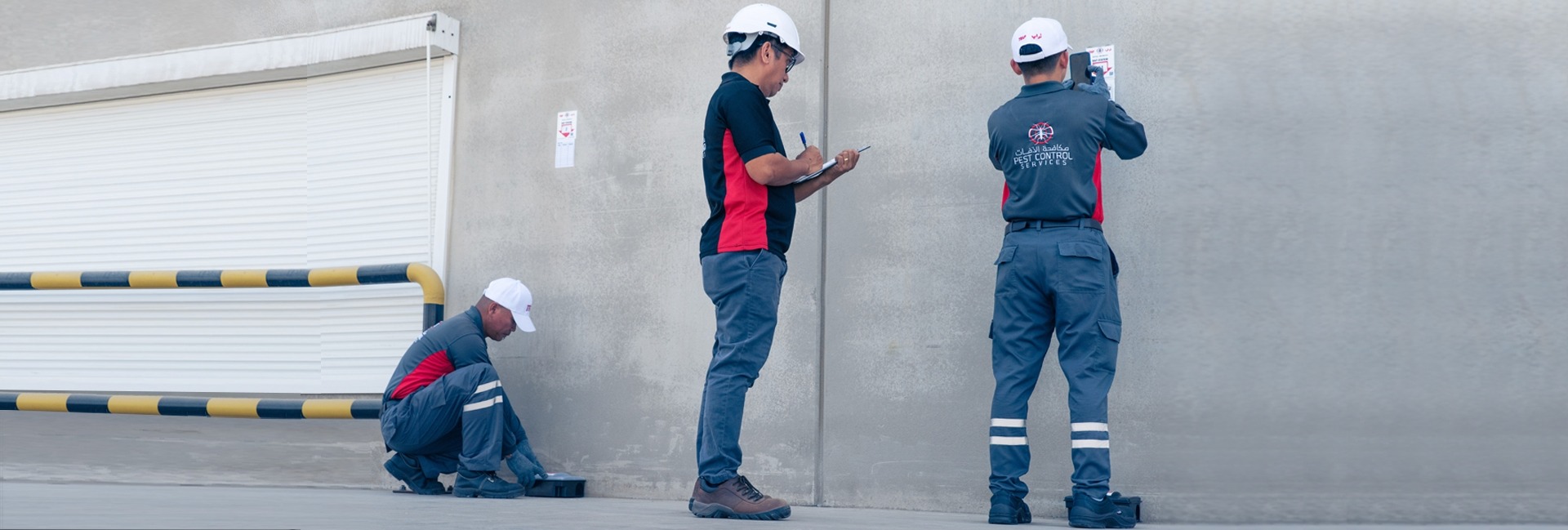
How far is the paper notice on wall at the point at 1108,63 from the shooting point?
4.43 metres

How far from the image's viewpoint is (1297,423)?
4.00m

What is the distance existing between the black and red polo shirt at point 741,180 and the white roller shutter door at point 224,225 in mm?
2334

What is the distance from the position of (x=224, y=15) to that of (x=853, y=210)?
141 inches

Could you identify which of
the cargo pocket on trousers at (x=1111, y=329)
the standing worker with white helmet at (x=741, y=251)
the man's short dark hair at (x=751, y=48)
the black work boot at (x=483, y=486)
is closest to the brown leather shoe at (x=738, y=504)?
the standing worker with white helmet at (x=741, y=251)

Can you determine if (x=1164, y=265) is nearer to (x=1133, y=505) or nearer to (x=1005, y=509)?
(x=1133, y=505)

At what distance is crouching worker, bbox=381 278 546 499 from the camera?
501cm

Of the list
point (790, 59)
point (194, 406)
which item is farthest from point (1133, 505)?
point (194, 406)

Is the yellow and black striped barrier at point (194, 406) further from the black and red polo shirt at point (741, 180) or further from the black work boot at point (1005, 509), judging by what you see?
the black work boot at point (1005, 509)

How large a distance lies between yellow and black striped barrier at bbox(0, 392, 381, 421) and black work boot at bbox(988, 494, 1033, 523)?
289 cm

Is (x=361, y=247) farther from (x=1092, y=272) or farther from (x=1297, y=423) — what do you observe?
(x=1297, y=423)

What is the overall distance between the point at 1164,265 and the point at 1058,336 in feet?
2.13

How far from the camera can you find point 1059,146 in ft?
12.7

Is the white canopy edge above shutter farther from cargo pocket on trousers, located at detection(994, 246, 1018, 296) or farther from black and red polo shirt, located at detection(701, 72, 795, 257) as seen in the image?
cargo pocket on trousers, located at detection(994, 246, 1018, 296)

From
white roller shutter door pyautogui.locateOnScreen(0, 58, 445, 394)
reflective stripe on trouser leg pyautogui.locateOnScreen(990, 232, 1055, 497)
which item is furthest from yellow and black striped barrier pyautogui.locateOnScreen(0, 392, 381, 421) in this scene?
reflective stripe on trouser leg pyautogui.locateOnScreen(990, 232, 1055, 497)
